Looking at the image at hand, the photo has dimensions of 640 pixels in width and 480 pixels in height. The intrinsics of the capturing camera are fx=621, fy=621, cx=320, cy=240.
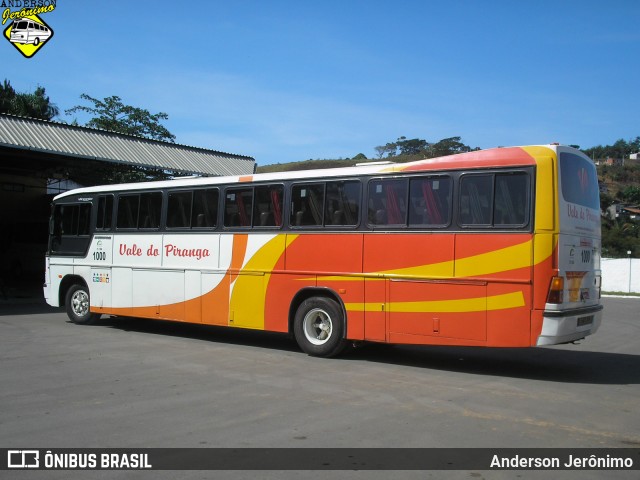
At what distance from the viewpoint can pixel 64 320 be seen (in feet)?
52.7

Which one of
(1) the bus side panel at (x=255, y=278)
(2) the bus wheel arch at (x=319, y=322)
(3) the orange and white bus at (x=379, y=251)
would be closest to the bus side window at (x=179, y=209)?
(3) the orange and white bus at (x=379, y=251)

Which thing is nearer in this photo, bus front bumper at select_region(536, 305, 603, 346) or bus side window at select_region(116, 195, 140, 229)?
bus front bumper at select_region(536, 305, 603, 346)

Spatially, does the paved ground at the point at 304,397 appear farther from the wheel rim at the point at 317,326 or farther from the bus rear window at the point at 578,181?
the bus rear window at the point at 578,181

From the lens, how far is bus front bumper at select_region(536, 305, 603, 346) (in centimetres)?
845

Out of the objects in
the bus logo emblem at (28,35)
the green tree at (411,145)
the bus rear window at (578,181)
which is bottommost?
the bus rear window at (578,181)

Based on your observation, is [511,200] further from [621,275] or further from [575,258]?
[621,275]

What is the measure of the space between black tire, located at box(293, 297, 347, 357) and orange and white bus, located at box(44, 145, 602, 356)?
2 cm

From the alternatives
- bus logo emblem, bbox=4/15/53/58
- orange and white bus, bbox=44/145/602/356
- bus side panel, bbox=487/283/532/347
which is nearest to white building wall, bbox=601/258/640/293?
orange and white bus, bbox=44/145/602/356

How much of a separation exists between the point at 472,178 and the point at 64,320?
11.6 meters

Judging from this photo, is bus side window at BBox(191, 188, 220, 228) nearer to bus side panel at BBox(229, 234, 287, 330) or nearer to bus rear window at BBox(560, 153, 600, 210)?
bus side panel at BBox(229, 234, 287, 330)

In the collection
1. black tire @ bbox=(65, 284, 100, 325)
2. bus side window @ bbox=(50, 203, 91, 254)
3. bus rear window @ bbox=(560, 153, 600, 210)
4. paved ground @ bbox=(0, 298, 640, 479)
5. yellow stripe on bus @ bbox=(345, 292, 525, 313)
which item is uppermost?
bus rear window @ bbox=(560, 153, 600, 210)

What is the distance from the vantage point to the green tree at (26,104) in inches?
1437

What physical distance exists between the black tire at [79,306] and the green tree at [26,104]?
24420 mm

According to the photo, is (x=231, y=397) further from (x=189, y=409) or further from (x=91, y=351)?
(x=91, y=351)
